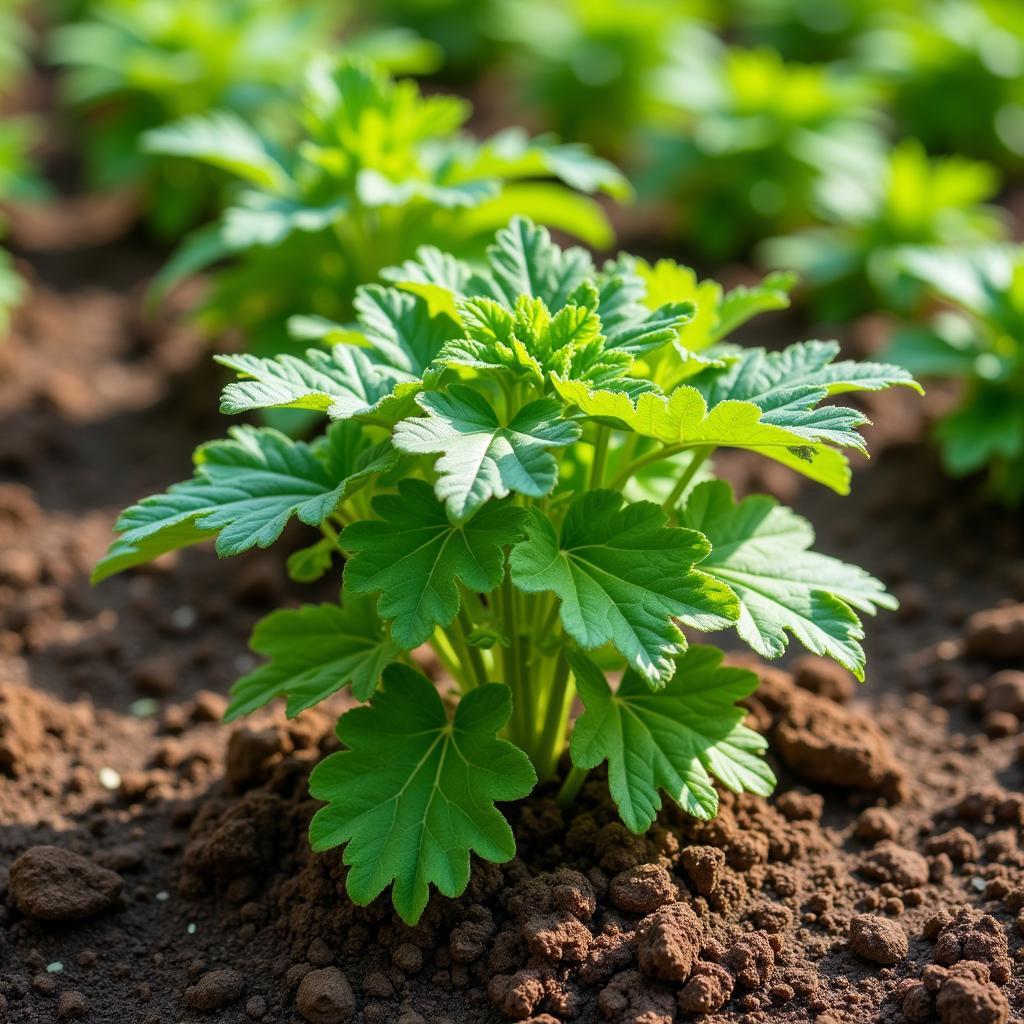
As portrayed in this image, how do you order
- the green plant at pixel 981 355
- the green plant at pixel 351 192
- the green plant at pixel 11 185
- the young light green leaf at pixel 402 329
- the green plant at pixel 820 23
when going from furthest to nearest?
the green plant at pixel 820 23 < the green plant at pixel 11 185 < the green plant at pixel 981 355 < the green plant at pixel 351 192 < the young light green leaf at pixel 402 329

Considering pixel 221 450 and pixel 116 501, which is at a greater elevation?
pixel 221 450

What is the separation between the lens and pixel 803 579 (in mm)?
2990

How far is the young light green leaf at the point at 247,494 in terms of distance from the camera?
2684 millimetres

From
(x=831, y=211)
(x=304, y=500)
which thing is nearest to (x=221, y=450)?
(x=304, y=500)

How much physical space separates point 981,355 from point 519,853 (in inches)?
107

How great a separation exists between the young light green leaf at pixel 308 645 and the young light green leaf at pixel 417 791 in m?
0.19

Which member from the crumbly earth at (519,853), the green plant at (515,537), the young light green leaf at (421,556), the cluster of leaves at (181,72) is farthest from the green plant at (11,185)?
the young light green leaf at (421,556)

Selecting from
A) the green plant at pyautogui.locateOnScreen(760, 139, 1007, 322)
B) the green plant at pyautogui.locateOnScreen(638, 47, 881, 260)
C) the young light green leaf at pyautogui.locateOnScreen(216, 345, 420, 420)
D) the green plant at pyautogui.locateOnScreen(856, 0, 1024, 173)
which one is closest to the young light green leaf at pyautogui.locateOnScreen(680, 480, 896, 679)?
the young light green leaf at pyautogui.locateOnScreen(216, 345, 420, 420)

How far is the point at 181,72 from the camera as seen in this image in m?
6.34

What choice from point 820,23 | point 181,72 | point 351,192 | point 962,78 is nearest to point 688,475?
point 351,192

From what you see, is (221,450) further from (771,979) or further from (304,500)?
(771,979)

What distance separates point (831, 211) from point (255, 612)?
135 inches

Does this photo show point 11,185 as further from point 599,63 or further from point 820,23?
point 820,23

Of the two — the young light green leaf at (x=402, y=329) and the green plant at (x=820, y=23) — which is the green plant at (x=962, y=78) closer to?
the green plant at (x=820, y=23)
